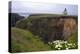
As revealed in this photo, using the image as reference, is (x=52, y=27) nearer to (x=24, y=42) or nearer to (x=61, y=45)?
(x=61, y=45)

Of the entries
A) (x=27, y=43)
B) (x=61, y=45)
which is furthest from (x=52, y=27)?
(x=27, y=43)

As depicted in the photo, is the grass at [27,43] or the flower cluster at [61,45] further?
the flower cluster at [61,45]

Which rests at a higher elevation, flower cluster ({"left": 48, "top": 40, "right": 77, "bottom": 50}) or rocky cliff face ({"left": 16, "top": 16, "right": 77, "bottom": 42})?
rocky cliff face ({"left": 16, "top": 16, "right": 77, "bottom": 42})

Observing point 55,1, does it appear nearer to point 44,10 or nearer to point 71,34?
point 44,10

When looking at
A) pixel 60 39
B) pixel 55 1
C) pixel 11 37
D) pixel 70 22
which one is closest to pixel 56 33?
pixel 60 39

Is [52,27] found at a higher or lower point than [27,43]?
higher

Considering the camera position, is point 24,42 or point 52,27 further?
point 52,27

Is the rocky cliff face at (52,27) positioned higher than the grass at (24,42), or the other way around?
the rocky cliff face at (52,27)
